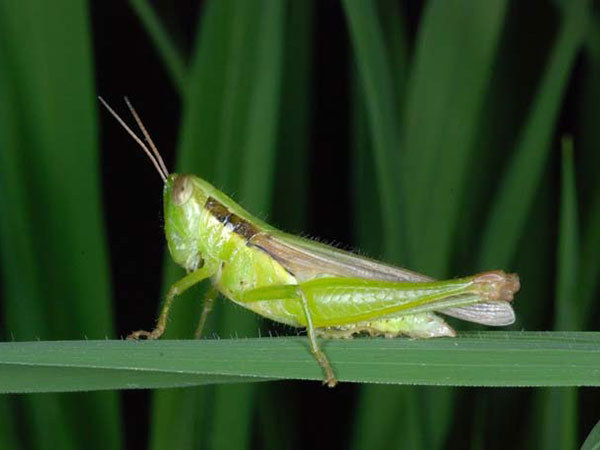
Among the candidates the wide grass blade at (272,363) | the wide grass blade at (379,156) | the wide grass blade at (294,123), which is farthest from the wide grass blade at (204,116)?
the wide grass blade at (272,363)

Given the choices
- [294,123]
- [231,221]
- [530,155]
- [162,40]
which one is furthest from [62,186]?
[530,155]

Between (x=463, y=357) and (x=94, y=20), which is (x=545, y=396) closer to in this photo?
(x=463, y=357)

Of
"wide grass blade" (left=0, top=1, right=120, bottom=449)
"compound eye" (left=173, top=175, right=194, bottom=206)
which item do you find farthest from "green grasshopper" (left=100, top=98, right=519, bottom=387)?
"wide grass blade" (left=0, top=1, right=120, bottom=449)

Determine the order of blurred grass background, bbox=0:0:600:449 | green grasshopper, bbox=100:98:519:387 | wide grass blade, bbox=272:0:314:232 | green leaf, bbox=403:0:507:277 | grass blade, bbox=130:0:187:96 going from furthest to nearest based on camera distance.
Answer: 1. wide grass blade, bbox=272:0:314:232
2. grass blade, bbox=130:0:187:96
3. green leaf, bbox=403:0:507:277
4. blurred grass background, bbox=0:0:600:449
5. green grasshopper, bbox=100:98:519:387

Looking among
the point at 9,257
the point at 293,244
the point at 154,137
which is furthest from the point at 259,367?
the point at 154,137

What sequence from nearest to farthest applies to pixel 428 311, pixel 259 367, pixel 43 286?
pixel 259 367
pixel 428 311
pixel 43 286

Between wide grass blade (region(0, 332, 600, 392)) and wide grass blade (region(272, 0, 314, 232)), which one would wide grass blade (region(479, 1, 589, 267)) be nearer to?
wide grass blade (region(272, 0, 314, 232))
